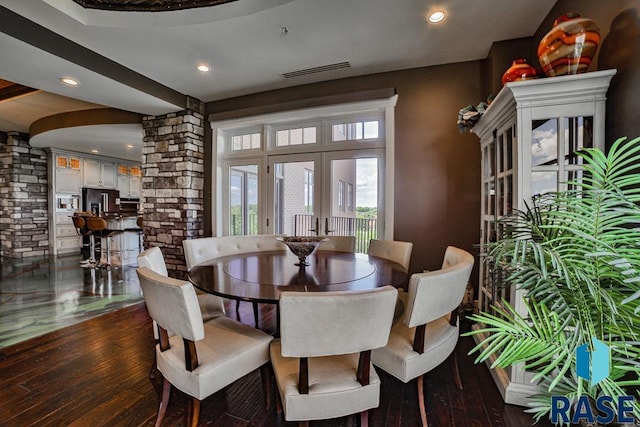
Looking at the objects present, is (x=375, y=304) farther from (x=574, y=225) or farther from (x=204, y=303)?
(x=204, y=303)

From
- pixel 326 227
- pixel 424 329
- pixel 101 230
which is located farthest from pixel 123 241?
pixel 424 329

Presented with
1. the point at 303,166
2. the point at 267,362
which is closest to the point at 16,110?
the point at 303,166

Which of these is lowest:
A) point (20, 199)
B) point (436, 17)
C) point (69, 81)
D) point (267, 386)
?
point (267, 386)

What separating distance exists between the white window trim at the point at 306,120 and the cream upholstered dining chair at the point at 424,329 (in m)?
1.72

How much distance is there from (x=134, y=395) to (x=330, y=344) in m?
1.52

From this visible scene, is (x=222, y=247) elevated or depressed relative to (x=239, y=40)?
depressed

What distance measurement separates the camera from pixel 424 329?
140 cm

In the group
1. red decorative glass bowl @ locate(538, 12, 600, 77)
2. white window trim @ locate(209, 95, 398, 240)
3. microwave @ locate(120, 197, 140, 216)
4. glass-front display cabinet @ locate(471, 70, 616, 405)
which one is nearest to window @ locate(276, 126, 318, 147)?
white window trim @ locate(209, 95, 398, 240)

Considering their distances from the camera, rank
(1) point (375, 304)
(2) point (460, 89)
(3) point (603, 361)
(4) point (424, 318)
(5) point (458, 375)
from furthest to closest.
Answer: (2) point (460, 89)
(5) point (458, 375)
(4) point (424, 318)
(1) point (375, 304)
(3) point (603, 361)

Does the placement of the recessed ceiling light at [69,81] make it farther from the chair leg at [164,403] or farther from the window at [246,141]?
the chair leg at [164,403]

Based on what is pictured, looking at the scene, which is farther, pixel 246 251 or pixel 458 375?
pixel 246 251

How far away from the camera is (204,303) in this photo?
6.71ft

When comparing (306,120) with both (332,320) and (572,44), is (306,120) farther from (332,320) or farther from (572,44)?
(332,320)

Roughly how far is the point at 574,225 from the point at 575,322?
31 centimetres
